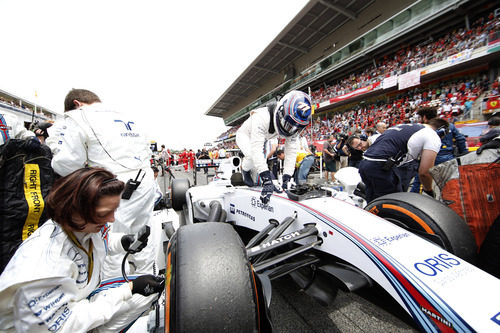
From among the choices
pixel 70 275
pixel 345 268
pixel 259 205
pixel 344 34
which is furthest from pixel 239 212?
pixel 344 34

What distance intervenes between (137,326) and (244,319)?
0.75 metres

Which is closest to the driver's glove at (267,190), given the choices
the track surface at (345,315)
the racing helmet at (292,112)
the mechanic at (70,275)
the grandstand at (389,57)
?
the racing helmet at (292,112)

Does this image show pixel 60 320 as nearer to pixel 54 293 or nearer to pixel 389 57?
pixel 54 293

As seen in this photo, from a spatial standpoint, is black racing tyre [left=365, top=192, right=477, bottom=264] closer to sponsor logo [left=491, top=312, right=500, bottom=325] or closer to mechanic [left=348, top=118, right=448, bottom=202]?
sponsor logo [left=491, top=312, right=500, bottom=325]

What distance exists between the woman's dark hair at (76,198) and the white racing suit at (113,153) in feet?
2.98

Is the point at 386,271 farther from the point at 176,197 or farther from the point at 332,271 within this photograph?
the point at 176,197

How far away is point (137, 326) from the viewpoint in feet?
3.92

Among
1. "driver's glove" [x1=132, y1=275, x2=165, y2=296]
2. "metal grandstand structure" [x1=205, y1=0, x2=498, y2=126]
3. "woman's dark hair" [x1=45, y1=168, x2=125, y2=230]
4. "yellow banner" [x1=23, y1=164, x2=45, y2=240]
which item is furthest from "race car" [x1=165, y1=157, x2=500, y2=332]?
"metal grandstand structure" [x1=205, y1=0, x2=498, y2=126]

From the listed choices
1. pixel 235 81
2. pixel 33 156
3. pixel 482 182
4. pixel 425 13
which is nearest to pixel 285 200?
pixel 482 182

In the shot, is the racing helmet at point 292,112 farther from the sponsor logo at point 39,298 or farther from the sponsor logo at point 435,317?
the sponsor logo at point 39,298

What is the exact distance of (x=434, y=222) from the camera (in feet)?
4.45

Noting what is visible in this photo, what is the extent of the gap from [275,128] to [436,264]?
1794mm

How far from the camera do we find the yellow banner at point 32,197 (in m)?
1.82

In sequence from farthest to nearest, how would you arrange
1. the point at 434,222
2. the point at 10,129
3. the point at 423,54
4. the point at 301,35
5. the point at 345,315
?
the point at 301,35 < the point at 423,54 < the point at 10,129 < the point at 345,315 < the point at 434,222
